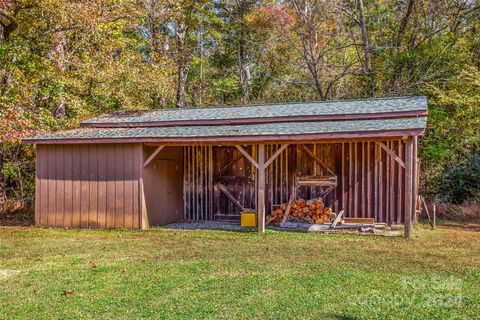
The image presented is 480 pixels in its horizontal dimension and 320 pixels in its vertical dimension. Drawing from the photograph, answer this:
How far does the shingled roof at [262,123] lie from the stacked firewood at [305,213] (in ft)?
6.40

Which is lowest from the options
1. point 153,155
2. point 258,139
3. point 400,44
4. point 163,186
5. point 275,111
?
point 163,186

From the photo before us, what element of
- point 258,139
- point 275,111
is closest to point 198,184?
point 275,111

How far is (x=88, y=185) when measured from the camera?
10992 mm

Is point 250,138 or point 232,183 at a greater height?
point 250,138

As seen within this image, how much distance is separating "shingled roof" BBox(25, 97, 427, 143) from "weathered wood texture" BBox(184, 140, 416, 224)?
743mm

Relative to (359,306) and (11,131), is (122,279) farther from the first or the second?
(11,131)

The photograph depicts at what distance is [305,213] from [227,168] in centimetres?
259

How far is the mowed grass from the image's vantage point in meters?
4.68

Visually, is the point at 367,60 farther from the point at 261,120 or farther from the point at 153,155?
the point at 153,155

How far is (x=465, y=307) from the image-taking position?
4715 millimetres

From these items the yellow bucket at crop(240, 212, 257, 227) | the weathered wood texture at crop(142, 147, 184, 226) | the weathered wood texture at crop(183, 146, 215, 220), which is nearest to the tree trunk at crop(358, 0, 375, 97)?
the weathered wood texture at crop(183, 146, 215, 220)

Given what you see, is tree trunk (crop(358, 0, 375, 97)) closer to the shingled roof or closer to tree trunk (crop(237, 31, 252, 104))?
the shingled roof

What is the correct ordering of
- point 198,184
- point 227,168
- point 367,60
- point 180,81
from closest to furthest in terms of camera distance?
point 227,168 → point 198,184 → point 367,60 → point 180,81

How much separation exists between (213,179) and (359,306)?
8.23 m
